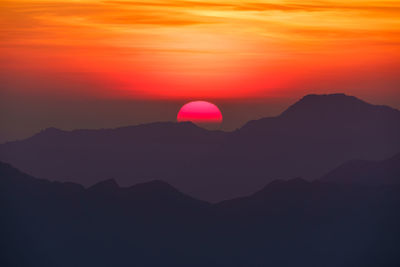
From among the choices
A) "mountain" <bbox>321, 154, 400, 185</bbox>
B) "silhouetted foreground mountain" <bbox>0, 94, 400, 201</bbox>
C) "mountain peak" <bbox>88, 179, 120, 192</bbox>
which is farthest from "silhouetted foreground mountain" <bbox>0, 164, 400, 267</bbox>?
"silhouetted foreground mountain" <bbox>0, 94, 400, 201</bbox>

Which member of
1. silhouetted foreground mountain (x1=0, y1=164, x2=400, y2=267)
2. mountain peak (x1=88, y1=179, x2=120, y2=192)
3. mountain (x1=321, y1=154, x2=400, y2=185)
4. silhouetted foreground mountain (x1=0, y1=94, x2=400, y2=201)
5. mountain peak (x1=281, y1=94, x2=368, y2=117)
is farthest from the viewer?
mountain peak (x1=281, y1=94, x2=368, y2=117)

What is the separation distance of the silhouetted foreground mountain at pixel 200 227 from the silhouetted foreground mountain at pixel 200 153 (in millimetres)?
572

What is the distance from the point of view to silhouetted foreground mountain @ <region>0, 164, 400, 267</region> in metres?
14.8

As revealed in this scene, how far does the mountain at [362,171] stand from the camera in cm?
1523

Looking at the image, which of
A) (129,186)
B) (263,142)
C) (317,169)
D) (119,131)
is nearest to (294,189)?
(263,142)

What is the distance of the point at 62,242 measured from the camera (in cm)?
1462

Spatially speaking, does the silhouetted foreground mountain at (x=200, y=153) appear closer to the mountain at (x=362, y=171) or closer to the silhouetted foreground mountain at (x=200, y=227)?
the mountain at (x=362, y=171)

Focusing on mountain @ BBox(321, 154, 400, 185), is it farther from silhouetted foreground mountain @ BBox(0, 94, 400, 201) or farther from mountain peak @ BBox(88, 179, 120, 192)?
mountain peak @ BBox(88, 179, 120, 192)

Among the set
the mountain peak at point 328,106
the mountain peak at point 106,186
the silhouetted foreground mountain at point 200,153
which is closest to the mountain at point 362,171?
the silhouetted foreground mountain at point 200,153

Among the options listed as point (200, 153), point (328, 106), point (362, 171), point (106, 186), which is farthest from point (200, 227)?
point (328, 106)

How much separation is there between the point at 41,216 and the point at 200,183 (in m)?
4.41

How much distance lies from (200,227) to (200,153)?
7.19 ft

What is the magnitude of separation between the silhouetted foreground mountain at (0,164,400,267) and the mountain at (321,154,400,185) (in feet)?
1.06

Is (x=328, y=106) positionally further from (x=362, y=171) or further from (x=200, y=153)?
(x=200, y=153)
